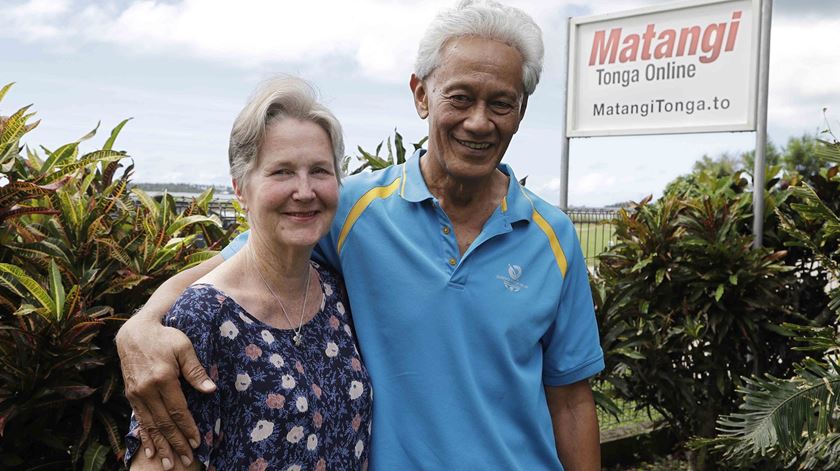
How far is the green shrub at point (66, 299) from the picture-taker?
7.93 ft

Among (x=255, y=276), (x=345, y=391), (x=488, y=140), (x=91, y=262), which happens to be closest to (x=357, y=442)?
(x=345, y=391)

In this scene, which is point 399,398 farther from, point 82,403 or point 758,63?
point 758,63

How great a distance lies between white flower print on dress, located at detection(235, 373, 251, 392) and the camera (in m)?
1.72

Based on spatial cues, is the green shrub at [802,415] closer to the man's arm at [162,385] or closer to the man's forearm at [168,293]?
the man's forearm at [168,293]

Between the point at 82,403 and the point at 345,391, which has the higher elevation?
the point at 345,391

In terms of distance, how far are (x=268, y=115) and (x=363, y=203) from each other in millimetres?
420

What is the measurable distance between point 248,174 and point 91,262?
3.80 ft

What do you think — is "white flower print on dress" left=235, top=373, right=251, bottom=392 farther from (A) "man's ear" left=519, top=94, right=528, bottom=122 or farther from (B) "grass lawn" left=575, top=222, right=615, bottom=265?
(B) "grass lawn" left=575, top=222, right=615, bottom=265

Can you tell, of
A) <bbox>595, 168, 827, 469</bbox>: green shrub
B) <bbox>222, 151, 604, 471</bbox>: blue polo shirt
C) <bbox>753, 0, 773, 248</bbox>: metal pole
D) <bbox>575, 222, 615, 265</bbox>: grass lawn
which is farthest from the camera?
<bbox>575, 222, 615, 265</bbox>: grass lawn

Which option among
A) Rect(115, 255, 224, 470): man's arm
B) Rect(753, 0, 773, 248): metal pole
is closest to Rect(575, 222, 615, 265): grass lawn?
Rect(753, 0, 773, 248): metal pole

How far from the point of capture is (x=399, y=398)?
2.00m

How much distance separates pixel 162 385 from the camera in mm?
1635

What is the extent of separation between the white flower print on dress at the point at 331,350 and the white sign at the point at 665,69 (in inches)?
182

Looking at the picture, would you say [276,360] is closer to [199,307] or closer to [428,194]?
[199,307]
